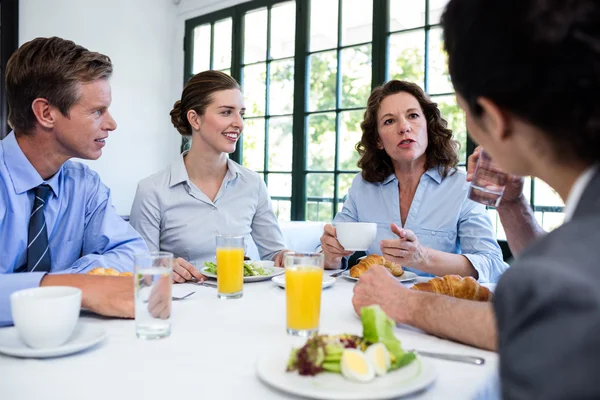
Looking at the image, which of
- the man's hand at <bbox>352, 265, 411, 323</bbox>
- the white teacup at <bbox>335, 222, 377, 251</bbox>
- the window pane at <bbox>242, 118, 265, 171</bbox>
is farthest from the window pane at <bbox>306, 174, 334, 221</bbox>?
the man's hand at <bbox>352, 265, 411, 323</bbox>

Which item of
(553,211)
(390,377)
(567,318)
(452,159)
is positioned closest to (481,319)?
(390,377)

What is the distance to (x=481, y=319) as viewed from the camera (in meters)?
0.84

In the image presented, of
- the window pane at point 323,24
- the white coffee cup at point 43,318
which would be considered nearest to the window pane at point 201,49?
the window pane at point 323,24

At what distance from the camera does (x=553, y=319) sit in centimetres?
35

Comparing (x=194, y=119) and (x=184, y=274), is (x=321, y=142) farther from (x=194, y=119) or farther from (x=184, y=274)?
(x=184, y=274)

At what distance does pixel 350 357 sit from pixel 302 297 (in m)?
0.26

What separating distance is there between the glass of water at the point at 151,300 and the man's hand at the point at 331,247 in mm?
824

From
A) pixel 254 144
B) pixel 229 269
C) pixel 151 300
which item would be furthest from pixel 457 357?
pixel 254 144

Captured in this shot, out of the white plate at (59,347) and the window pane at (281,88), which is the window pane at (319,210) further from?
the white plate at (59,347)

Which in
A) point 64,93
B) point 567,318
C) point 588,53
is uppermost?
point 64,93

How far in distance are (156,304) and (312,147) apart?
10.7 feet

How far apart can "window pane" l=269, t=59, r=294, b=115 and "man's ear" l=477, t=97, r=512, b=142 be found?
370cm

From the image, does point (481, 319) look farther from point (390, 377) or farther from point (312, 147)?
Answer: point (312, 147)

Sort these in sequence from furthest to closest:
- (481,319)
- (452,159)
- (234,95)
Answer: (234,95) < (452,159) < (481,319)
